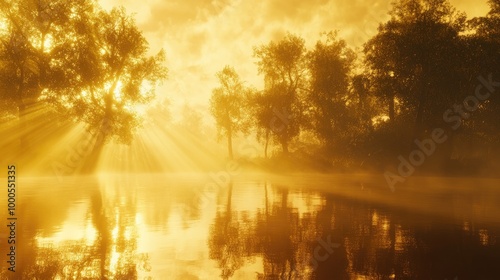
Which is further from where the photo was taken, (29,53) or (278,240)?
(29,53)

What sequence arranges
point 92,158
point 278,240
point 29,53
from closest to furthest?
1. point 278,240
2. point 29,53
3. point 92,158

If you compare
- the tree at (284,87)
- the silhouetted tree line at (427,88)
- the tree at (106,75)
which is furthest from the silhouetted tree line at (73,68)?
the silhouetted tree line at (427,88)

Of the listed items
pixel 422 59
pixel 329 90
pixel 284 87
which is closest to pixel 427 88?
pixel 422 59

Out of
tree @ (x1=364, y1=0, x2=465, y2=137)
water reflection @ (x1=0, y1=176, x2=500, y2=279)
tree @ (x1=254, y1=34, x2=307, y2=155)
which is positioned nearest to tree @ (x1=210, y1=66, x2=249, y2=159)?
tree @ (x1=254, y1=34, x2=307, y2=155)

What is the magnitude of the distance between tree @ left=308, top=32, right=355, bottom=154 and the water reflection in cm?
4262

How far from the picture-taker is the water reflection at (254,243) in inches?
296

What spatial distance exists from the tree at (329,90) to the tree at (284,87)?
2.66m

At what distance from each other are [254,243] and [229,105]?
6718cm

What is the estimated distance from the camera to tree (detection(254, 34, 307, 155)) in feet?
203

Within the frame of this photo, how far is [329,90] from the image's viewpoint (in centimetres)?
5922

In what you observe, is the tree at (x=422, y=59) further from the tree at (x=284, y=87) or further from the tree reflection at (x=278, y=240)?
the tree reflection at (x=278, y=240)

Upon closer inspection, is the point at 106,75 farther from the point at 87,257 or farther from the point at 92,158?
the point at 87,257

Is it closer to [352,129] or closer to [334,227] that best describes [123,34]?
[352,129]

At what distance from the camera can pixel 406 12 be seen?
150 ft
